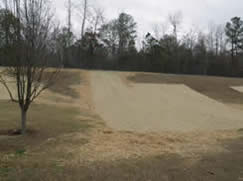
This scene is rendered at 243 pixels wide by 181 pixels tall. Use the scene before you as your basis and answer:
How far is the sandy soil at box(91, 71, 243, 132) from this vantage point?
9898 millimetres

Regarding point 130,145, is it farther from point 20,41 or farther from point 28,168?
point 20,41

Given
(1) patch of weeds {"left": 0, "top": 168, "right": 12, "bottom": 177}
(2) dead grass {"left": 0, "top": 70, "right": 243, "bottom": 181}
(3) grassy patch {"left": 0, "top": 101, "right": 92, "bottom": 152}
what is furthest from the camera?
(3) grassy patch {"left": 0, "top": 101, "right": 92, "bottom": 152}

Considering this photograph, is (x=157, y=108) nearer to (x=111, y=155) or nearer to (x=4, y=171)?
(x=111, y=155)

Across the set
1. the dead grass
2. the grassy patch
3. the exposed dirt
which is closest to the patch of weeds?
the dead grass

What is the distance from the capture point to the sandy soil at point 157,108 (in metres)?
9.90

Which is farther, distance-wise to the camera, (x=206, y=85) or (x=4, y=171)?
(x=206, y=85)

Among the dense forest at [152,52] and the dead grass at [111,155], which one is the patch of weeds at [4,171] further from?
the dense forest at [152,52]

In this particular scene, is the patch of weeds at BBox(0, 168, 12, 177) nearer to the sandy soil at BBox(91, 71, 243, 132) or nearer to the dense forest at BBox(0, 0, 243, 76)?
the sandy soil at BBox(91, 71, 243, 132)

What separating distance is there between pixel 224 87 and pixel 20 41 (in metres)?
20.8

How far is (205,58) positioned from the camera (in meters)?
40.7

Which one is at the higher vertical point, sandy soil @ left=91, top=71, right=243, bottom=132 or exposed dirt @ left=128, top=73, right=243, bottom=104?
exposed dirt @ left=128, top=73, right=243, bottom=104

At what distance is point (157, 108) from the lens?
14008 millimetres

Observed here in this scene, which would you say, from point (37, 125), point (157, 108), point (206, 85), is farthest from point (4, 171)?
point (206, 85)

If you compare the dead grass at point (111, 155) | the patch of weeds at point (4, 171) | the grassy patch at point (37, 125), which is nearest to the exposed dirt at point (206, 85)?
the dead grass at point (111, 155)
